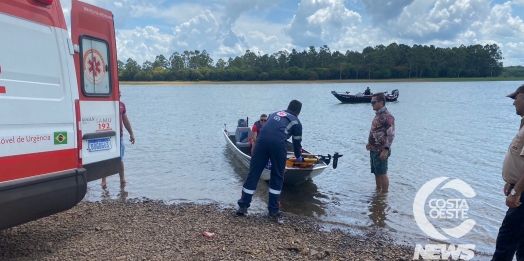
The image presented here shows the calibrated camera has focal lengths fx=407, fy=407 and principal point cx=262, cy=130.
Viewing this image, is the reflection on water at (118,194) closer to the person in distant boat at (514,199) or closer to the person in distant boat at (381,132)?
the person in distant boat at (381,132)

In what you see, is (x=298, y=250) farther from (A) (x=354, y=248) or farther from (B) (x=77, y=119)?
(B) (x=77, y=119)

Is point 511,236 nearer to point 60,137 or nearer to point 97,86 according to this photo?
point 60,137

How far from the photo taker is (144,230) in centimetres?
580

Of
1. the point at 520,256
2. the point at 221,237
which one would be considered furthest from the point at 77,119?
the point at 520,256

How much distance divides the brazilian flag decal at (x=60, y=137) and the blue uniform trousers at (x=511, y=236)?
468 cm

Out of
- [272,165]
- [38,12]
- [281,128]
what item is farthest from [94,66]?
[272,165]

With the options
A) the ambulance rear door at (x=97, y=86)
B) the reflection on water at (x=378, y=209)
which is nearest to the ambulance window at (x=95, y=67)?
the ambulance rear door at (x=97, y=86)

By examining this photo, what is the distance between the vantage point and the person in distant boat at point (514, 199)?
387cm

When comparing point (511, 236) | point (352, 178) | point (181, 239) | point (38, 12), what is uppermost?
point (38, 12)

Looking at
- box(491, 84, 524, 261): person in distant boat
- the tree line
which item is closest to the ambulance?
box(491, 84, 524, 261): person in distant boat

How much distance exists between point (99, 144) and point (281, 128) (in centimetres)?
277

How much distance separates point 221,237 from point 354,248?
71.4 inches

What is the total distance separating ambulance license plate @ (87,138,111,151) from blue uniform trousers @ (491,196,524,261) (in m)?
4.93

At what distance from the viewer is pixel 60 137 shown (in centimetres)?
441
